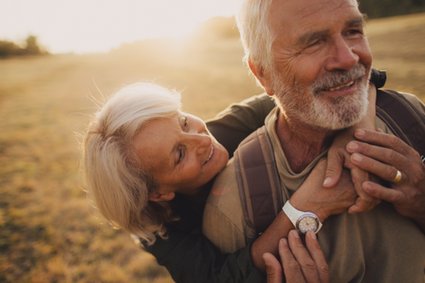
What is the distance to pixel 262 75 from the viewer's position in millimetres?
2322

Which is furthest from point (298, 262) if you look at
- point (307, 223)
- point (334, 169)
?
point (334, 169)

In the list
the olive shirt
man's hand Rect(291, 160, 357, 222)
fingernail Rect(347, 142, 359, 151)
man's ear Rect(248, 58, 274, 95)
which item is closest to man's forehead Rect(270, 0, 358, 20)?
man's ear Rect(248, 58, 274, 95)

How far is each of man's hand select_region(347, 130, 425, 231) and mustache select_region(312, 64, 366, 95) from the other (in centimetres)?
28

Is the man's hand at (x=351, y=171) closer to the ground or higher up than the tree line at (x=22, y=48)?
higher up

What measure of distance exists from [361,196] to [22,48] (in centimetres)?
6902

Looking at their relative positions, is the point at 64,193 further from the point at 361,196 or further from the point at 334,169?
the point at 361,196

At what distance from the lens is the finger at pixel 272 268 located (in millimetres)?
1820

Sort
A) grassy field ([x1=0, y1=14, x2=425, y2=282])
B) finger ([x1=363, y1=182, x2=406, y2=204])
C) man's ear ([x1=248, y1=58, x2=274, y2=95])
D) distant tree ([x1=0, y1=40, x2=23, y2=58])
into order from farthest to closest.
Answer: distant tree ([x1=0, y1=40, x2=23, y2=58]) → grassy field ([x1=0, y1=14, x2=425, y2=282]) → man's ear ([x1=248, y1=58, x2=274, y2=95]) → finger ([x1=363, y1=182, x2=406, y2=204])

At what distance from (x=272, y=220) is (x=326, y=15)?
1.06 meters

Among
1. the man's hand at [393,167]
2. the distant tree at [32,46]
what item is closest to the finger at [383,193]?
the man's hand at [393,167]

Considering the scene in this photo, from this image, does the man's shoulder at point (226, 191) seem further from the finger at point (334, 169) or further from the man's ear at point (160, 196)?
the finger at point (334, 169)

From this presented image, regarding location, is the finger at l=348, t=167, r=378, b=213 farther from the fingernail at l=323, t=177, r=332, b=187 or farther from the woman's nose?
the woman's nose

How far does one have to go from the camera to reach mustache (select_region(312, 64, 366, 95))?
6.10 ft

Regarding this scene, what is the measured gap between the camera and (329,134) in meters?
2.14
